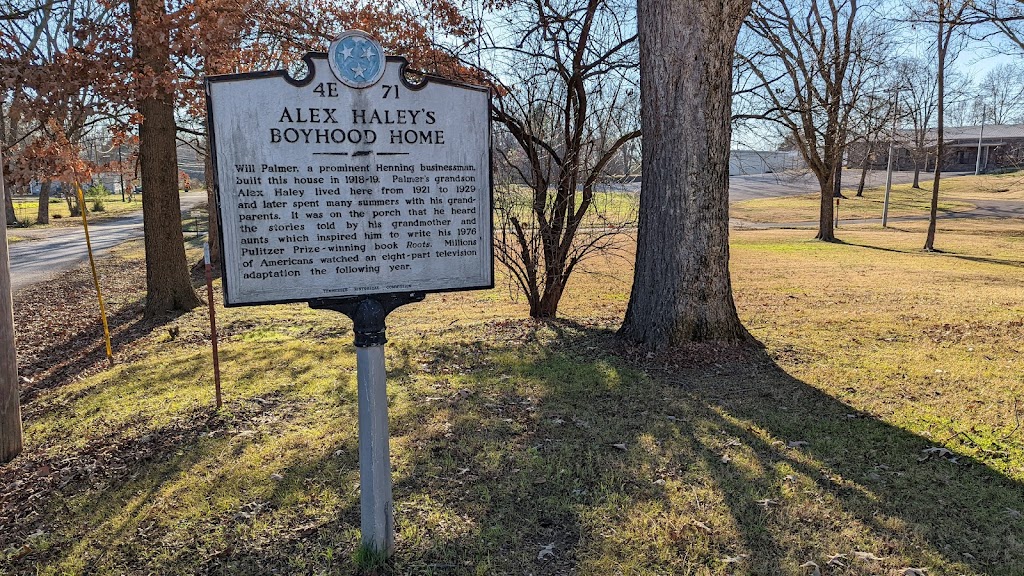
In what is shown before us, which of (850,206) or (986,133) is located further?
(986,133)

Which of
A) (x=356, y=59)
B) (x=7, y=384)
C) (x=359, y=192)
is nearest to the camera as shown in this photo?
(x=356, y=59)

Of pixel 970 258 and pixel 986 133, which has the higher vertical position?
pixel 986 133

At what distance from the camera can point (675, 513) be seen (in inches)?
146

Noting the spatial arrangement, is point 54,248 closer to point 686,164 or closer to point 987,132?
point 686,164

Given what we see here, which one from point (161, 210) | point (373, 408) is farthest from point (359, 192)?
point (161, 210)

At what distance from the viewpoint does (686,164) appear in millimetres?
6324

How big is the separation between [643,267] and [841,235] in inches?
981

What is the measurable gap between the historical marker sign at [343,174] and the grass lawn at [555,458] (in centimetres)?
145

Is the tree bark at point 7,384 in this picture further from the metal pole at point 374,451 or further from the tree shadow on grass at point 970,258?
the tree shadow on grass at point 970,258

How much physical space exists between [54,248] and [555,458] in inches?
921

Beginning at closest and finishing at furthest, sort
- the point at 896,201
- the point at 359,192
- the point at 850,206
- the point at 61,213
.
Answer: the point at 359,192
the point at 61,213
the point at 850,206
the point at 896,201

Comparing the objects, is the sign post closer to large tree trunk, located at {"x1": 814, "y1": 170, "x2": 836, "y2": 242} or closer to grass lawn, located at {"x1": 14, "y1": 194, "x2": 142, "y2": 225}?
large tree trunk, located at {"x1": 814, "y1": 170, "x2": 836, "y2": 242}

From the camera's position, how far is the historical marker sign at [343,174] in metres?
2.91

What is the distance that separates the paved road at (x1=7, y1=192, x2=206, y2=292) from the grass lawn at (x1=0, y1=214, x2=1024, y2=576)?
32.4 feet
